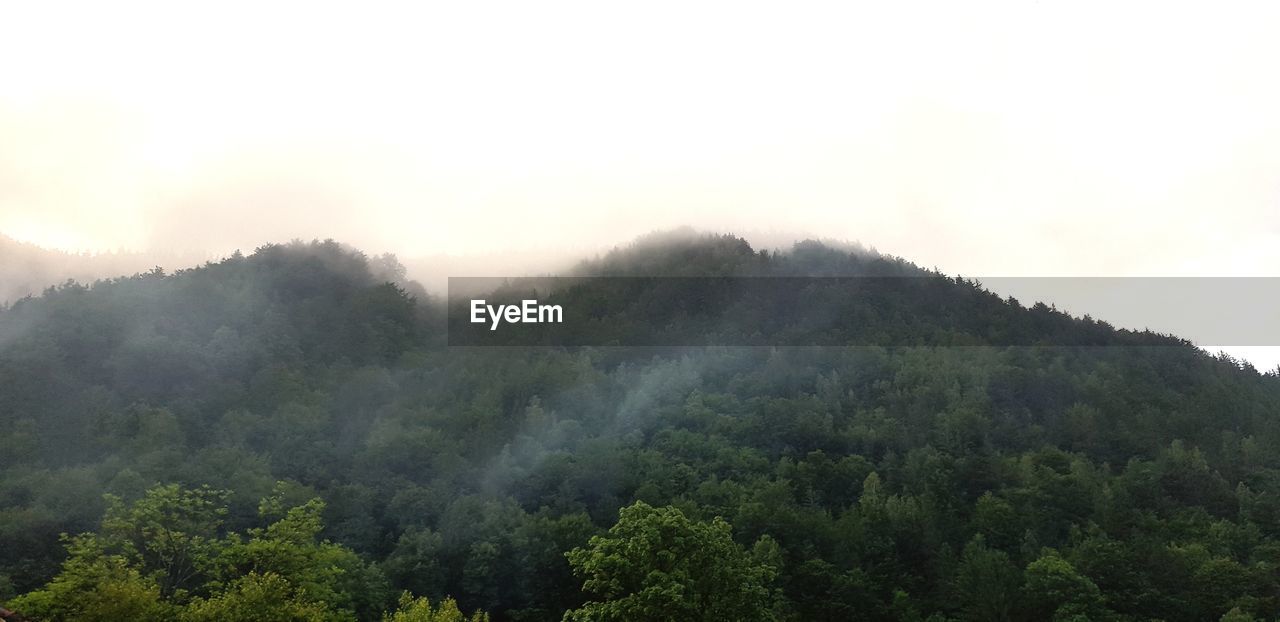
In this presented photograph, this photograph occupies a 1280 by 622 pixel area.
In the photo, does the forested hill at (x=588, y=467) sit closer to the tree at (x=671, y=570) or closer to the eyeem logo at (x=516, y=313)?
the tree at (x=671, y=570)

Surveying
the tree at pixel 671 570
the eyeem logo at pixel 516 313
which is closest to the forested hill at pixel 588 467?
the tree at pixel 671 570

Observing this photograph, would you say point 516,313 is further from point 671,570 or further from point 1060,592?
point 671,570

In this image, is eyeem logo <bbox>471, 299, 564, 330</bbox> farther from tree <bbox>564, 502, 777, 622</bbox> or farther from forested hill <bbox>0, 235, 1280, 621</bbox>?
tree <bbox>564, 502, 777, 622</bbox>

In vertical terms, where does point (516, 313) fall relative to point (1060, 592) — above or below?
above

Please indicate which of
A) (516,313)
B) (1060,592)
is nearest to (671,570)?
(1060,592)

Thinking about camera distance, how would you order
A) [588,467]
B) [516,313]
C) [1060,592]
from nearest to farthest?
[1060,592]
[588,467]
[516,313]

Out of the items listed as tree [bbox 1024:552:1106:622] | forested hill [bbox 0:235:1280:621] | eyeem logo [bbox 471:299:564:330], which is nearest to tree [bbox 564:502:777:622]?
forested hill [bbox 0:235:1280:621]

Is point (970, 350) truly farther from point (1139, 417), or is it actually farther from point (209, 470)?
point (209, 470)
